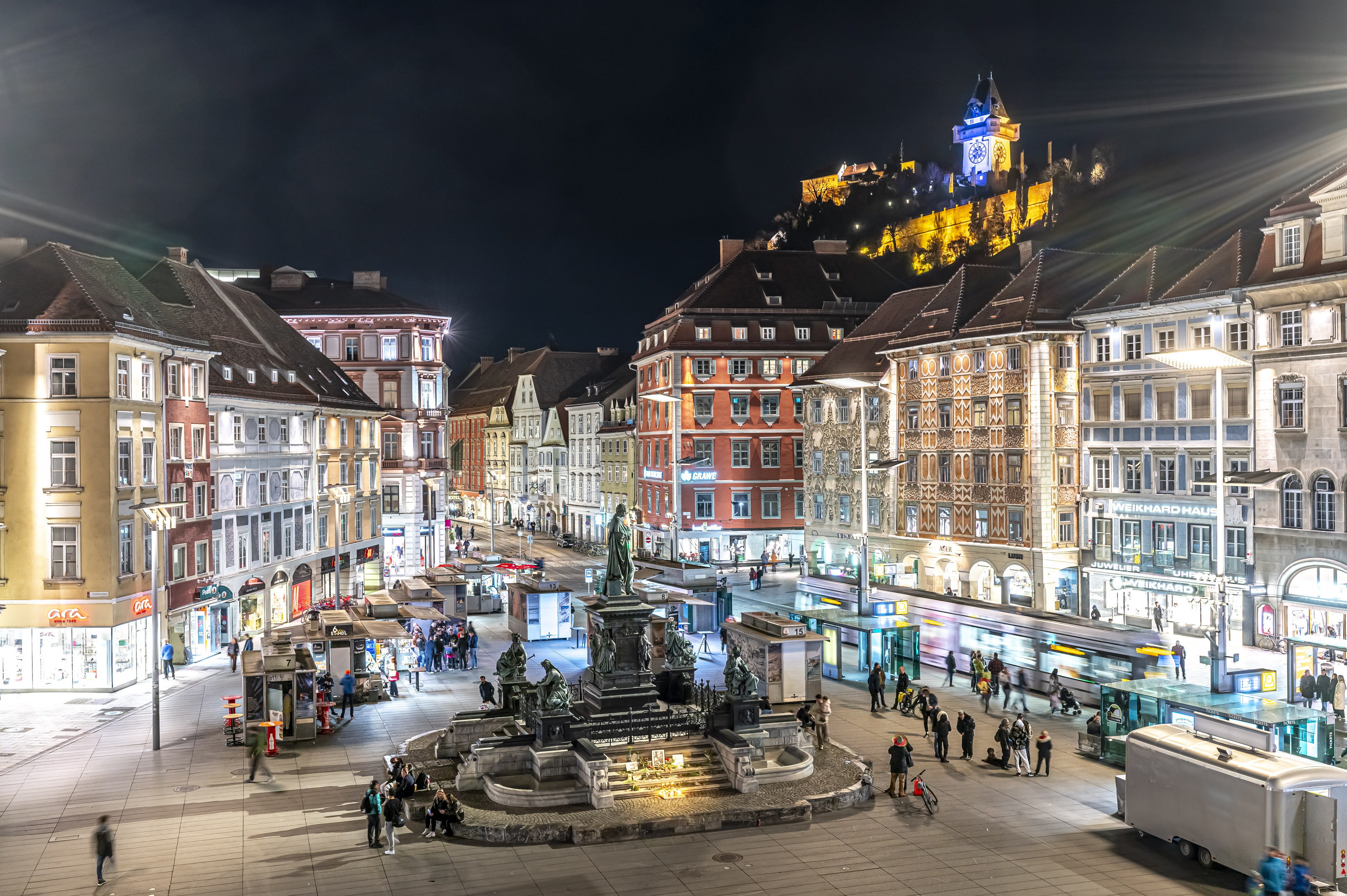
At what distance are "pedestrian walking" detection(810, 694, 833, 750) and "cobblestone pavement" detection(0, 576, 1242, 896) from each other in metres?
1.37

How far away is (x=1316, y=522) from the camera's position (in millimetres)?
45188

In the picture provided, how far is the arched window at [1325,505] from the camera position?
44.5 m

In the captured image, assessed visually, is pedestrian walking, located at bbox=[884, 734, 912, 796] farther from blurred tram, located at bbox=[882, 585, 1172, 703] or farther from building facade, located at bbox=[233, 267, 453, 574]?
building facade, located at bbox=[233, 267, 453, 574]

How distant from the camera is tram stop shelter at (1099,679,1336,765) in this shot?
27312mm

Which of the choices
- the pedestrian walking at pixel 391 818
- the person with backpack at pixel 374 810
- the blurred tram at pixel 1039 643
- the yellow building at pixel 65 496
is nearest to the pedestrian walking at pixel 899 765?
the blurred tram at pixel 1039 643

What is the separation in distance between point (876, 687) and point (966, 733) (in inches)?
265

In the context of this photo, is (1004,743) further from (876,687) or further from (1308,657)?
(1308,657)

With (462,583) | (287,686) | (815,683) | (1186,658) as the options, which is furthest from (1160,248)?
(287,686)

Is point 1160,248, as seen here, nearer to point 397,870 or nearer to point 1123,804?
point 1123,804

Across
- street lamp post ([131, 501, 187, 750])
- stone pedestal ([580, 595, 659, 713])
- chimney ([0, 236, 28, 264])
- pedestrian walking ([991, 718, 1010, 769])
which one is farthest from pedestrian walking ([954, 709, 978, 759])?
chimney ([0, 236, 28, 264])

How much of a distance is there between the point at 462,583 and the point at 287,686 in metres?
23.4

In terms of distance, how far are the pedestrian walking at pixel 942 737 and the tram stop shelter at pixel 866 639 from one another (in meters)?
9.41

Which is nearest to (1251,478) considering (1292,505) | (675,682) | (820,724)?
(1292,505)

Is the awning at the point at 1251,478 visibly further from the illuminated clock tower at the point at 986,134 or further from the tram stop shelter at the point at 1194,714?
the illuminated clock tower at the point at 986,134
